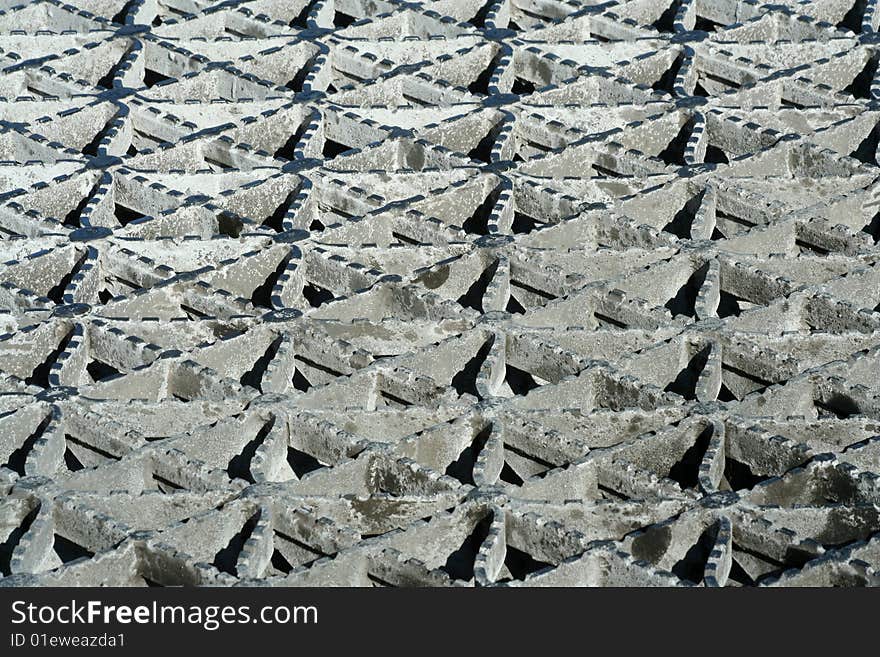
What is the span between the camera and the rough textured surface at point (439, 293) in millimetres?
8812

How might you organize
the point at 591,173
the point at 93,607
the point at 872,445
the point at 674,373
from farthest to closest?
the point at 591,173 → the point at 674,373 → the point at 872,445 → the point at 93,607

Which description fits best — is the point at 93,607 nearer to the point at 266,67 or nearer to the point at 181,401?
the point at 181,401

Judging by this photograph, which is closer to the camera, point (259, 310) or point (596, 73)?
point (259, 310)

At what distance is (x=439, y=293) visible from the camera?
10.5 m

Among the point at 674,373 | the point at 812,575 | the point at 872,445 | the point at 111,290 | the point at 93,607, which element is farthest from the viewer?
the point at 111,290

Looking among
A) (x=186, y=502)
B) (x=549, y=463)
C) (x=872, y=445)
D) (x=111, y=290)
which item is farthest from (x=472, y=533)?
(x=111, y=290)

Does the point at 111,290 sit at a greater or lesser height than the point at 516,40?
lesser

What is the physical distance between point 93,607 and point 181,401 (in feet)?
6.81

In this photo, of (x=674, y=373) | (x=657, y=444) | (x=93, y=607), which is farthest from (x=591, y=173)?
(x=93, y=607)

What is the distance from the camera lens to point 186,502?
8883 millimetres

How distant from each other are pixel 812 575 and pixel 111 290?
416 centimetres

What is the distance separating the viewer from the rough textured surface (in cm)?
881

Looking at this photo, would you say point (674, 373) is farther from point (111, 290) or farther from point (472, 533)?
point (111, 290)

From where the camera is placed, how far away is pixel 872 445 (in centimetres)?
915
